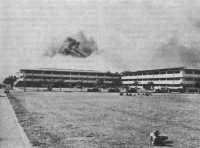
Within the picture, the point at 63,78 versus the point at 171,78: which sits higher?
the point at 63,78

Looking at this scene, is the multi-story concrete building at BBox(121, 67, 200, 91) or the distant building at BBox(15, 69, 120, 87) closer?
the multi-story concrete building at BBox(121, 67, 200, 91)

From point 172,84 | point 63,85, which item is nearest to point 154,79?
point 172,84

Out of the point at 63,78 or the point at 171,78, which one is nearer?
the point at 171,78

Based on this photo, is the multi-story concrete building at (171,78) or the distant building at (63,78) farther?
the distant building at (63,78)
